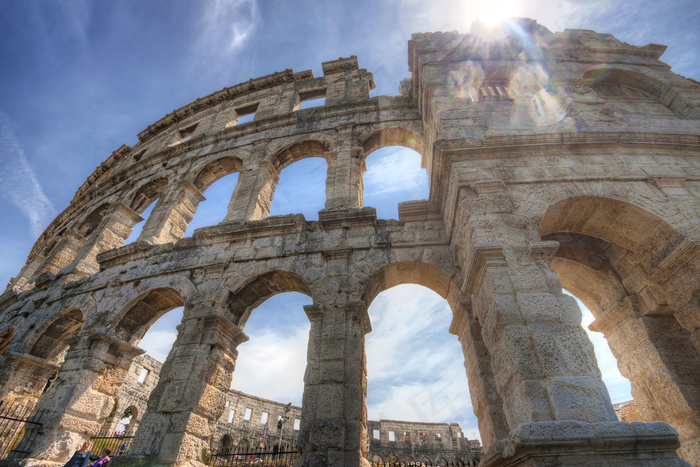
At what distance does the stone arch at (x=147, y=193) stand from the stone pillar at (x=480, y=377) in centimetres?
972

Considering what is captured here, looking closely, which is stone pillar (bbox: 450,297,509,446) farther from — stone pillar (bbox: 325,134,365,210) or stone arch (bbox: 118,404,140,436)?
stone arch (bbox: 118,404,140,436)

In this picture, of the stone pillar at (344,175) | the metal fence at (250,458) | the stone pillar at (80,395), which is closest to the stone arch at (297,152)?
the stone pillar at (344,175)

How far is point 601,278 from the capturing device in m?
6.07

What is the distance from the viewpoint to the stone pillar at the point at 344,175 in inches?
298

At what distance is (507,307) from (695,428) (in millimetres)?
3434

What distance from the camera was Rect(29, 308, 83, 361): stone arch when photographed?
795 centimetres

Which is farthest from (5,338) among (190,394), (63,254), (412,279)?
(412,279)

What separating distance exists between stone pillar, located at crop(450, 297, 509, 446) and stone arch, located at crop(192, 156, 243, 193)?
24.4 feet

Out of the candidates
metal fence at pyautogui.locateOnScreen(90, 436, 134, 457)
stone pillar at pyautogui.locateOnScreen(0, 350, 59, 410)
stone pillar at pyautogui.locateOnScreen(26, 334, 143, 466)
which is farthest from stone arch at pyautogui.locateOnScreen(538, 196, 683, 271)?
stone pillar at pyautogui.locateOnScreen(0, 350, 59, 410)

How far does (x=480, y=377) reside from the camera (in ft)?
15.3

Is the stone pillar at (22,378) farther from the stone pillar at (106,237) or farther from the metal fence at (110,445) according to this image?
the stone pillar at (106,237)

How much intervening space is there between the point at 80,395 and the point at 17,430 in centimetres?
246

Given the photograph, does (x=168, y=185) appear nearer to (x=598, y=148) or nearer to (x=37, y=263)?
(x=37, y=263)

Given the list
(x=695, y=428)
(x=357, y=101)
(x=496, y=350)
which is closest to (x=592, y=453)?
(x=496, y=350)
